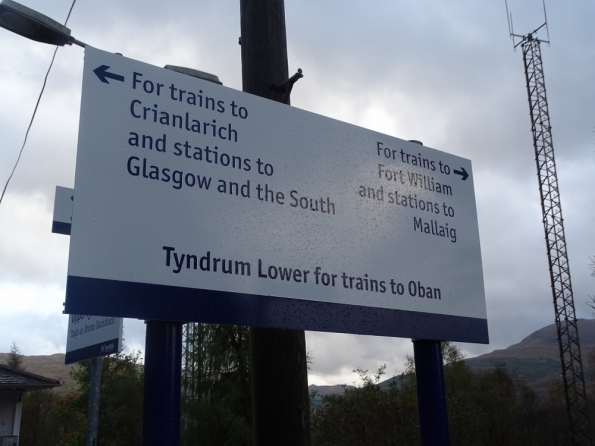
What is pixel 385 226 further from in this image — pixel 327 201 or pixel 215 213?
pixel 215 213

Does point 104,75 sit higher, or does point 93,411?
point 104,75

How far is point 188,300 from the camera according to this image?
12.5 feet

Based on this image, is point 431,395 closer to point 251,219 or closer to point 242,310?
point 242,310

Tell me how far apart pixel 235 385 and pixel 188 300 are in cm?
2197

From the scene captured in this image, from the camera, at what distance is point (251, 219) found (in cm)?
421

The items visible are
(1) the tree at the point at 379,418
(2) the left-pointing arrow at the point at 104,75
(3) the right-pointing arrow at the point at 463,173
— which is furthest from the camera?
(1) the tree at the point at 379,418

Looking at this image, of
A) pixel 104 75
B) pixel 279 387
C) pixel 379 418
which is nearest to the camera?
pixel 104 75

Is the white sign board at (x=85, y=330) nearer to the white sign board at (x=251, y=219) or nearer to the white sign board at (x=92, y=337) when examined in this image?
the white sign board at (x=92, y=337)

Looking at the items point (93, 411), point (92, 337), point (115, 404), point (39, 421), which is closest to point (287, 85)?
point (92, 337)

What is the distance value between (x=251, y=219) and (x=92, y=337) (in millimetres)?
2739

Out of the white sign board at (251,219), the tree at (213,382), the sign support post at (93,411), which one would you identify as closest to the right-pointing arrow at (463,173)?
the white sign board at (251,219)

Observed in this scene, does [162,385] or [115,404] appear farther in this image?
[115,404]

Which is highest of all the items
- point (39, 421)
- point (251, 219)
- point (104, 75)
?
point (39, 421)

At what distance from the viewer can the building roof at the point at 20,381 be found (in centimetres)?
1355
